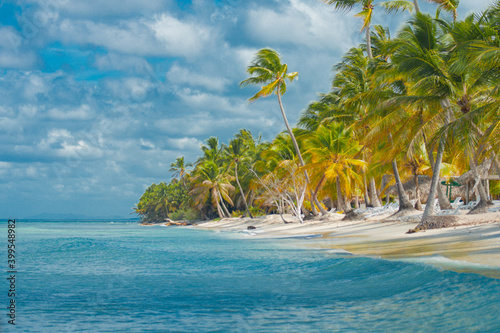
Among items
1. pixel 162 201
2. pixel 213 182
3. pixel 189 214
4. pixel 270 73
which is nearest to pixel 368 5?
pixel 270 73

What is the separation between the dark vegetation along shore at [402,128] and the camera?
39.2ft

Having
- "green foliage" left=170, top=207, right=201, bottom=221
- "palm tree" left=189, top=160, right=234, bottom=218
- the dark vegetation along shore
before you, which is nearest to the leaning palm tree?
the dark vegetation along shore

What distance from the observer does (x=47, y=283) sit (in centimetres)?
831

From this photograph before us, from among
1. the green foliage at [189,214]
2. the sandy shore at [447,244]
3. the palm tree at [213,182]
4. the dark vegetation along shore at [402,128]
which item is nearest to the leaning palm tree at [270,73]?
the dark vegetation along shore at [402,128]

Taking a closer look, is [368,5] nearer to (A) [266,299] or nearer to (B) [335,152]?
A: (B) [335,152]

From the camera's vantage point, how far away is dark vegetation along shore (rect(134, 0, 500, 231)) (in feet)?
39.2

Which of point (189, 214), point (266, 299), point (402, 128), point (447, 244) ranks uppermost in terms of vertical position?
point (402, 128)

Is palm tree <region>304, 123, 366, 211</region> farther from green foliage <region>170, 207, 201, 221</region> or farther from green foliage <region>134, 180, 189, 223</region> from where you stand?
green foliage <region>134, 180, 189, 223</region>

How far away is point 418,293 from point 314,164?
17819mm

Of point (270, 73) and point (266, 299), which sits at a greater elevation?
point (270, 73)

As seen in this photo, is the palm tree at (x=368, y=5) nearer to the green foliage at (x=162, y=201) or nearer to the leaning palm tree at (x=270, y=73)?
the leaning palm tree at (x=270, y=73)

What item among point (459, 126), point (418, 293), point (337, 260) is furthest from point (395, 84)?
point (418, 293)

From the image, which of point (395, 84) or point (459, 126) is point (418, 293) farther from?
point (395, 84)

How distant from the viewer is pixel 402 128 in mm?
15289
